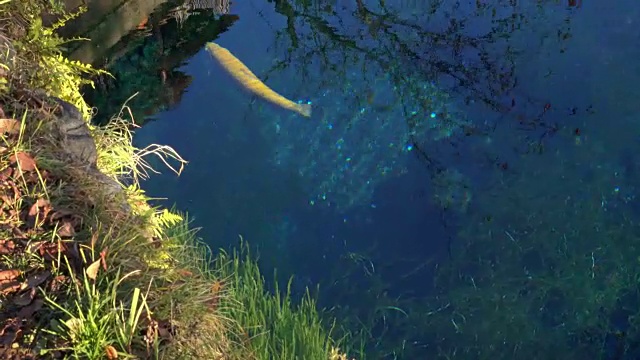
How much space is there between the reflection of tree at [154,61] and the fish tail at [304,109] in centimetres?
118

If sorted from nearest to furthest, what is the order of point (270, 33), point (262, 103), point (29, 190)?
point (29, 190) < point (262, 103) < point (270, 33)

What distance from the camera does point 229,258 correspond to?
13.8ft

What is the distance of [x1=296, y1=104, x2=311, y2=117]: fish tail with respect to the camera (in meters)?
5.57

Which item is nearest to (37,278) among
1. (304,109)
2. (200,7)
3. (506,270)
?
(506,270)

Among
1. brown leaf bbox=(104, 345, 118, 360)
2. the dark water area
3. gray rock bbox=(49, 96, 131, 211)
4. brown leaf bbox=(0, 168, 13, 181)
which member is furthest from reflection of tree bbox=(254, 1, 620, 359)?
brown leaf bbox=(0, 168, 13, 181)

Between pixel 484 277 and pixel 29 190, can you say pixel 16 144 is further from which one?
pixel 484 277

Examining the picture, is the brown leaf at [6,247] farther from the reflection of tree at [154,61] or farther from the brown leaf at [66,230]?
the reflection of tree at [154,61]

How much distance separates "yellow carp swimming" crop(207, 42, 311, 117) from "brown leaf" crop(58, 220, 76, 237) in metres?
3.46

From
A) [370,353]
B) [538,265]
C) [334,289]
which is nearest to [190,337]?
Answer: [370,353]

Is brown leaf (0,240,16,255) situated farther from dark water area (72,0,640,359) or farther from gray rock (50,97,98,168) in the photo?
dark water area (72,0,640,359)

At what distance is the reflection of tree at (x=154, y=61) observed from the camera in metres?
5.61

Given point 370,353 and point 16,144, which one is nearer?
point 16,144

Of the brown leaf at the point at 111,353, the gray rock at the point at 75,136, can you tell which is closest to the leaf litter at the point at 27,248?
the brown leaf at the point at 111,353

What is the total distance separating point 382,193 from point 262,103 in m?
1.62
